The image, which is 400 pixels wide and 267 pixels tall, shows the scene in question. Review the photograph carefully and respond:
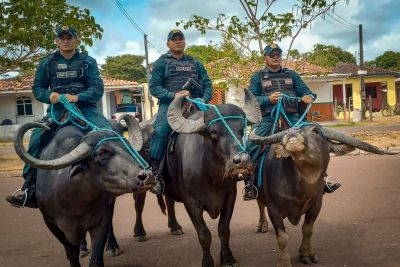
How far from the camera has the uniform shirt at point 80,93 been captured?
518cm

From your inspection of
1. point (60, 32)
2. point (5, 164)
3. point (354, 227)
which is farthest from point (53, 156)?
point (5, 164)

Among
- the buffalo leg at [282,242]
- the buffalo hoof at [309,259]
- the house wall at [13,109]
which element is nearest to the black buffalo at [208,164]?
the buffalo leg at [282,242]

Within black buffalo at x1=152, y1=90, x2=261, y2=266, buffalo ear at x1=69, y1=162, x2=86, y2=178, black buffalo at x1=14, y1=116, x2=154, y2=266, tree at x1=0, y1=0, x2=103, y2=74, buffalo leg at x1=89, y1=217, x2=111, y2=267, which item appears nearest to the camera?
black buffalo at x1=14, y1=116, x2=154, y2=266

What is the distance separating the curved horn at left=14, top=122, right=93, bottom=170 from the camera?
379cm

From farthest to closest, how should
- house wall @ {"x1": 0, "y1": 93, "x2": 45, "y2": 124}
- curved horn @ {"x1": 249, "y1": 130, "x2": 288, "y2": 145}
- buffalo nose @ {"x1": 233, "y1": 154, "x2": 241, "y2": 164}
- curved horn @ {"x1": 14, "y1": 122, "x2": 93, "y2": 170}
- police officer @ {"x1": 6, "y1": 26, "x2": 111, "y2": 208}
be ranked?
house wall @ {"x1": 0, "y1": 93, "x2": 45, "y2": 124}
police officer @ {"x1": 6, "y1": 26, "x2": 111, "y2": 208}
curved horn @ {"x1": 249, "y1": 130, "x2": 288, "y2": 145}
buffalo nose @ {"x1": 233, "y1": 154, "x2": 241, "y2": 164}
curved horn @ {"x1": 14, "y1": 122, "x2": 93, "y2": 170}

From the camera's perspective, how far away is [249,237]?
20.9 ft

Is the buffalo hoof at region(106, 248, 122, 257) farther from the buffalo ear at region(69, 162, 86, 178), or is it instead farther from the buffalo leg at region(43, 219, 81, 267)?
the buffalo ear at region(69, 162, 86, 178)

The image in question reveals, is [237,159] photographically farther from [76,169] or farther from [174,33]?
[174,33]

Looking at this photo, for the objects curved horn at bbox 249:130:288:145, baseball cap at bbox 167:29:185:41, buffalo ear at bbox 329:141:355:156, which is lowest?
buffalo ear at bbox 329:141:355:156

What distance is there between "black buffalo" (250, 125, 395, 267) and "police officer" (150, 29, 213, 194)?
50.0 inches

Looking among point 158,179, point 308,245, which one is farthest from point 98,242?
point 308,245

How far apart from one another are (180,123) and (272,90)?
1.73 m

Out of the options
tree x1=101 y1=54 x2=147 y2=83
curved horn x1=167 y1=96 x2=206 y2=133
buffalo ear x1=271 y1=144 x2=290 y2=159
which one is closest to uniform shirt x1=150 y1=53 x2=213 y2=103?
curved horn x1=167 y1=96 x2=206 y2=133

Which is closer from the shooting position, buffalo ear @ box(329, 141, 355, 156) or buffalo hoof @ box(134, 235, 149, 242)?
buffalo ear @ box(329, 141, 355, 156)
